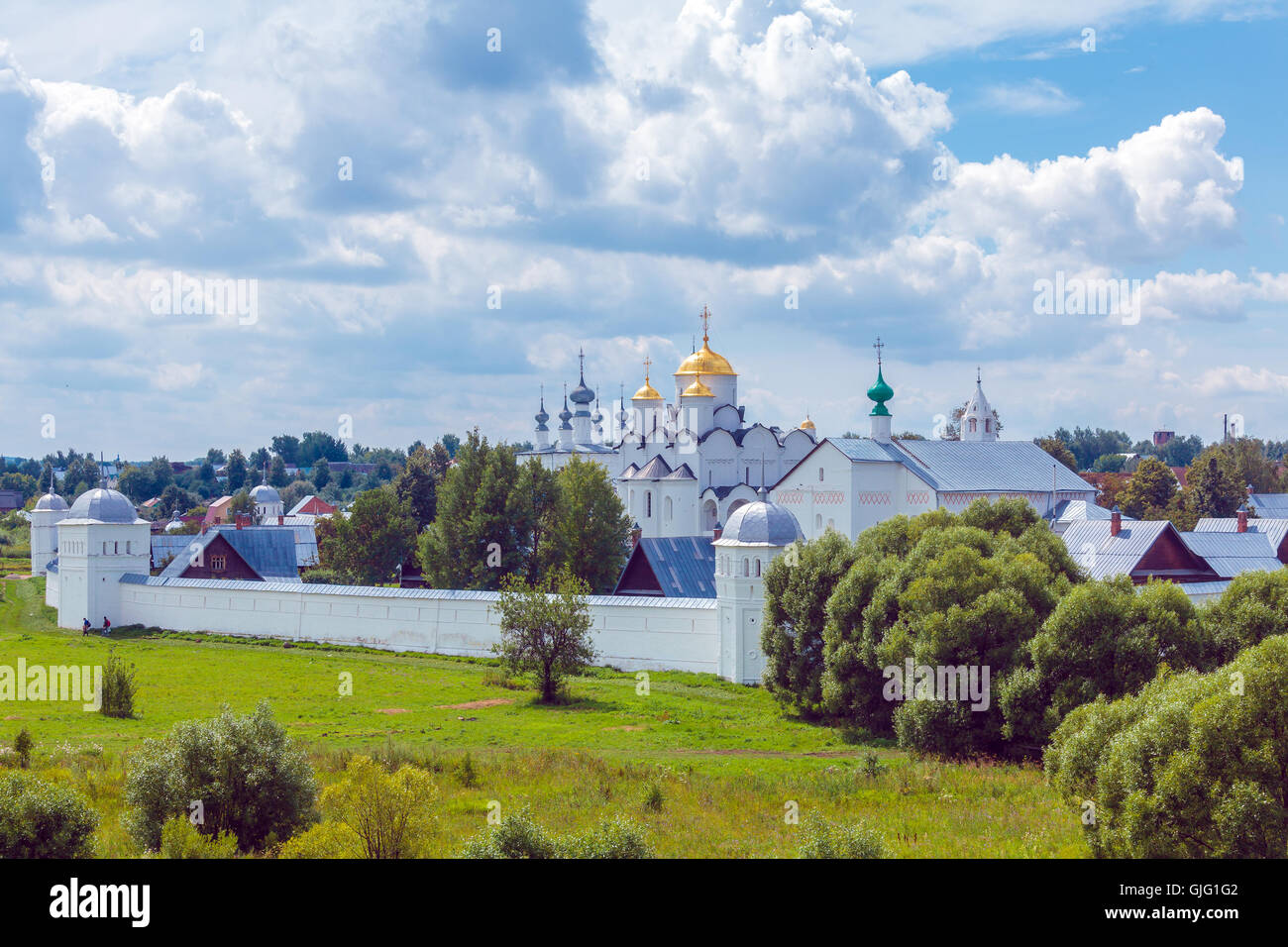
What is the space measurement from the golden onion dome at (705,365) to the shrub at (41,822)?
49091 mm

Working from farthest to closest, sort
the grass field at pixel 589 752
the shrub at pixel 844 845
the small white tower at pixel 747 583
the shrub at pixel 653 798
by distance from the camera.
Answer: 1. the small white tower at pixel 747 583
2. the shrub at pixel 653 798
3. the grass field at pixel 589 752
4. the shrub at pixel 844 845

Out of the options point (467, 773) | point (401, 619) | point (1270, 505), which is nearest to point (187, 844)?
point (467, 773)

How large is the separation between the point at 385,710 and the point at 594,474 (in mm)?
19563

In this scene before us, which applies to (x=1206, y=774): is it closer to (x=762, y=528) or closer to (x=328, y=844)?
(x=328, y=844)

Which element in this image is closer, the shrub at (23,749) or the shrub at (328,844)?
the shrub at (328,844)

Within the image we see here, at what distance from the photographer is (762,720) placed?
2456 centimetres

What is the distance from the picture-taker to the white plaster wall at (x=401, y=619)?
29625 millimetres

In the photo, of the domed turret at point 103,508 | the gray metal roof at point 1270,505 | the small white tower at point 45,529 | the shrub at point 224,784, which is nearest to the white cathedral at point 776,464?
the gray metal roof at point 1270,505

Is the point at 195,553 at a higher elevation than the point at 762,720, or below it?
higher

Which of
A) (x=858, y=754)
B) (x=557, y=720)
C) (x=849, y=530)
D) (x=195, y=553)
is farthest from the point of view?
(x=849, y=530)

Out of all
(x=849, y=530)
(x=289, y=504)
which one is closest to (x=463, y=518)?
(x=849, y=530)

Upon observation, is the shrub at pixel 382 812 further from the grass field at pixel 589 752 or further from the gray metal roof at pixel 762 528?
the gray metal roof at pixel 762 528
